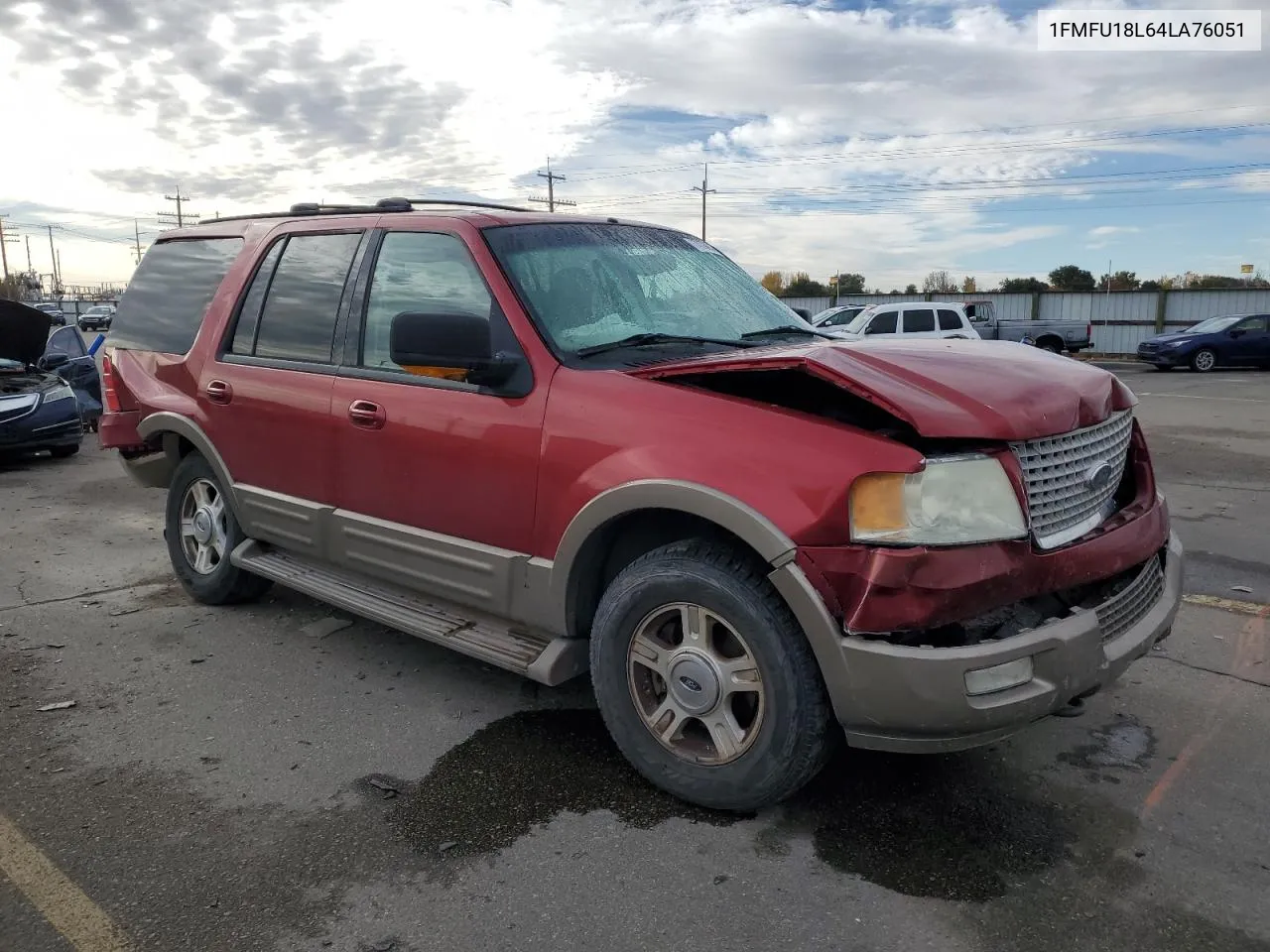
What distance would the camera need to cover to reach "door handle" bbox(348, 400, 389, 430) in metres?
3.81

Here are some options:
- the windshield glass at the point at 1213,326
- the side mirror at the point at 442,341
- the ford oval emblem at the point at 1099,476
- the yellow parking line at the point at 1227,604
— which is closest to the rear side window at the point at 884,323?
the windshield glass at the point at 1213,326

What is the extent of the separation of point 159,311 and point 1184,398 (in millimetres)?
16774

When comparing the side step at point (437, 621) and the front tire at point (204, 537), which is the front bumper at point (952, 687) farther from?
the front tire at point (204, 537)

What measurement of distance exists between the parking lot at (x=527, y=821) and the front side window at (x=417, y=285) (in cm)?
150

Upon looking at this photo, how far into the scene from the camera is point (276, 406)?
4.29 metres

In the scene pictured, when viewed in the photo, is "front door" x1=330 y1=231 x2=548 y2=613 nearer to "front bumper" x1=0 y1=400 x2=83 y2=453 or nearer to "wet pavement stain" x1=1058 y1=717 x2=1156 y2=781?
"wet pavement stain" x1=1058 y1=717 x2=1156 y2=781

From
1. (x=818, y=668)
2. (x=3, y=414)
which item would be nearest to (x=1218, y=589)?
(x=818, y=668)

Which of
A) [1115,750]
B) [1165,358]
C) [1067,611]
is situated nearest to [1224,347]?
[1165,358]

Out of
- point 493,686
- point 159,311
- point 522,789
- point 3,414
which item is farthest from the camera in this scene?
point 3,414

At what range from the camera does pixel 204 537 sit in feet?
16.7

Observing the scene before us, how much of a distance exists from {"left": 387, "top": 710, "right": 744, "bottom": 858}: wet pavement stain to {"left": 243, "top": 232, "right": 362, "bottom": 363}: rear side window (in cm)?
182

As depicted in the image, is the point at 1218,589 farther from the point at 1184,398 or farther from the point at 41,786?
the point at 1184,398

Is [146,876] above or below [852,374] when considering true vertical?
below

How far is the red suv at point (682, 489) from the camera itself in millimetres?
2609
